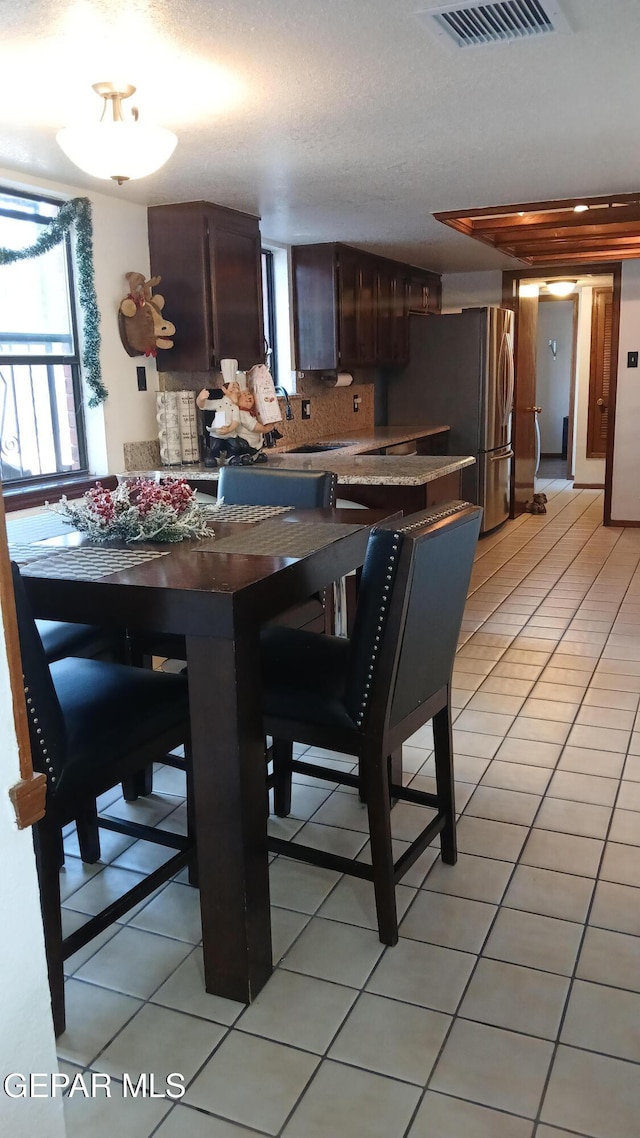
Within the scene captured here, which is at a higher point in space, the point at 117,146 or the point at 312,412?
the point at 117,146

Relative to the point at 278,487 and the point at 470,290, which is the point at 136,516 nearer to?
the point at 278,487

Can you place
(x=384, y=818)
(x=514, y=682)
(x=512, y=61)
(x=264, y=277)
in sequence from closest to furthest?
(x=384, y=818)
(x=512, y=61)
(x=514, y=682)
(x=264, y=277)

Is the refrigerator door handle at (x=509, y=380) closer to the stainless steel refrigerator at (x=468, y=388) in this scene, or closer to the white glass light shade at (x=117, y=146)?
the stainless steel refrigerator at (x=468, y=388)

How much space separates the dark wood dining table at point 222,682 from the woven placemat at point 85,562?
1cm

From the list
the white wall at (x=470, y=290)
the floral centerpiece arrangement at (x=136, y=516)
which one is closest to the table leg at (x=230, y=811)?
the floral centerpiece arrangement at (x=136, y=516)

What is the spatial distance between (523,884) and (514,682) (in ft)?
4.96

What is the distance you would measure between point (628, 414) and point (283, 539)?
5.44m

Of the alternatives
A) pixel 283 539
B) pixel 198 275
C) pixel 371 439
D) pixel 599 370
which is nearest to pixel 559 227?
pixel 371 439

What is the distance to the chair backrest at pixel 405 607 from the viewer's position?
183 cm

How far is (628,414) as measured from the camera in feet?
22.6

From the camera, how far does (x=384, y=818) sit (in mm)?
1949

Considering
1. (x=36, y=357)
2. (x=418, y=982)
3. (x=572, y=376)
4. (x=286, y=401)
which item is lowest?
(x=418, y=982)

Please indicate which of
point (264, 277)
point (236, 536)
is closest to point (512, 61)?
point (236, 536)

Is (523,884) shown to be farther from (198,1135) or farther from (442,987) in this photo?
(198,1135)
